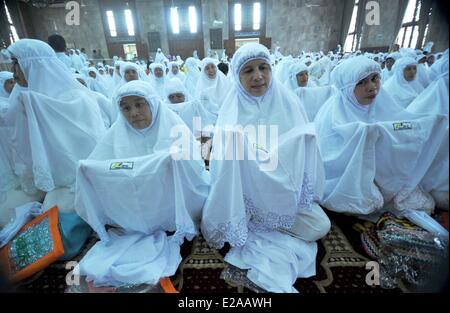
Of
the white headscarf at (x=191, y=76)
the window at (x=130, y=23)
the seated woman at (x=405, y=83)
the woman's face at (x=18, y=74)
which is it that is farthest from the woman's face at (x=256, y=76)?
the window at (x=130, y=23)

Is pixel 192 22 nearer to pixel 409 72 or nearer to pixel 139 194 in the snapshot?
pixel 409 72

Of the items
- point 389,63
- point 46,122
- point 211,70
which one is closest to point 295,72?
point 389,63

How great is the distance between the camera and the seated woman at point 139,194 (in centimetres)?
130

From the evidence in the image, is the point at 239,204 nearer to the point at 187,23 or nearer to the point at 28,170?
the point at 28,170

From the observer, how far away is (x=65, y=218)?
5.21 feet

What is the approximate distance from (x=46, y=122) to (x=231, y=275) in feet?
6.02

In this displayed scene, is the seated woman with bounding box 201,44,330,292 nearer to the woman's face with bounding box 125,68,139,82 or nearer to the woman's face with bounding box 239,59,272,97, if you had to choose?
the woman's face with bounding box 239,59,272,97

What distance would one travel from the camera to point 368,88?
1613mm

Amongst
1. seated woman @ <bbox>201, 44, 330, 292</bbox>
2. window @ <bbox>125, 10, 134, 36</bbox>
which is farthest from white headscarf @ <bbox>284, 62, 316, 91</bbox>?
window @ <bbox>125, 10, 134, 36</bbox>

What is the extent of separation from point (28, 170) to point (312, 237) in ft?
7.64

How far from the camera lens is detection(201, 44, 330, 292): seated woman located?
51.7 inches

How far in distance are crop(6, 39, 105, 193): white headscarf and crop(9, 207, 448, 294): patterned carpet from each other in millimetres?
713

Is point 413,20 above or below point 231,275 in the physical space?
above

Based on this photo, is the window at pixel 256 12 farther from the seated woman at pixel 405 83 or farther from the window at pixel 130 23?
the window at pixel 130 23
